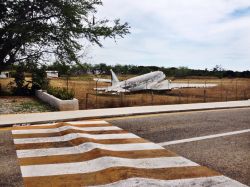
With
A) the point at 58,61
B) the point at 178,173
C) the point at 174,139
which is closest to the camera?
the point at 178,173

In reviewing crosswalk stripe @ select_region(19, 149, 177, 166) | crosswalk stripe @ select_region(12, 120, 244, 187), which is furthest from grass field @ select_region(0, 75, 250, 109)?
crosswalk stripe @ select_region(19, 149, 177, 166)

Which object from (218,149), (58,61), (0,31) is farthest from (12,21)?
(218,149)

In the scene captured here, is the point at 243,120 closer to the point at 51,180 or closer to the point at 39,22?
the point at 51,180

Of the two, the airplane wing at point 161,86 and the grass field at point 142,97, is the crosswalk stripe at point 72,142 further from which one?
the airplane wing at point 161,86

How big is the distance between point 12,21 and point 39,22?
159cm

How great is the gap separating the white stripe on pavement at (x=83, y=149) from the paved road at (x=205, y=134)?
0.70m

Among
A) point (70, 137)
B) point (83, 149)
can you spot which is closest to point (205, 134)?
point (70, 137)

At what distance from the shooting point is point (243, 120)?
14.9 meters

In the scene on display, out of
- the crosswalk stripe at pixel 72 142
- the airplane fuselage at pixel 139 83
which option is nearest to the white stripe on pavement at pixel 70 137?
the crosswalk stripe at pixel 72 142

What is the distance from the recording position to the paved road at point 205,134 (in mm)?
8016

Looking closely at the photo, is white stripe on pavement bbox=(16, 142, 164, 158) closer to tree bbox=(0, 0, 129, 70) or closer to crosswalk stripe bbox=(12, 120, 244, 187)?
crosswalk stripe bbox=(12, 120, 244, 187)

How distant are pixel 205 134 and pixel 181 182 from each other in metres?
5.11

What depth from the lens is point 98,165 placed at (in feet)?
24.4

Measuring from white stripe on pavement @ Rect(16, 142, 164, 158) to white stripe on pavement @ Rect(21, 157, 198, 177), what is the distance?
37.1 inches
